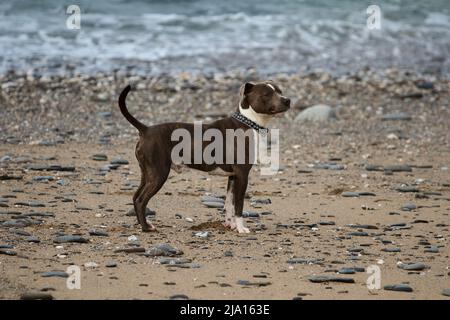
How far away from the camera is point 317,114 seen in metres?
14.9

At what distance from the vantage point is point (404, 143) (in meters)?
13.6

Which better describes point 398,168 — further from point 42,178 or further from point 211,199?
point 42,178

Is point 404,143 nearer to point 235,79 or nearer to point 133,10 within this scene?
point 235,79

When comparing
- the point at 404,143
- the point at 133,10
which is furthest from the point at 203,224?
the point at 133,10

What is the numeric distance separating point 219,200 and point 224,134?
1.45 metres

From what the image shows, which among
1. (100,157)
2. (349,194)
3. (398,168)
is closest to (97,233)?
(349,194)

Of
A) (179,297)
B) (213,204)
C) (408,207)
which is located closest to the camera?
(179,297)

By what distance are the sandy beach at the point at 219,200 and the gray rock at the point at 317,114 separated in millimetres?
101

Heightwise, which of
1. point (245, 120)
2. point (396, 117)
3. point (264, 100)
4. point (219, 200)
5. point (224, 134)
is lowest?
point (219, 200)

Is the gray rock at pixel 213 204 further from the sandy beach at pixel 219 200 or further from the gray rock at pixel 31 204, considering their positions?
the gray rock at pixel 31 204

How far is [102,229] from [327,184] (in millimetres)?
3191

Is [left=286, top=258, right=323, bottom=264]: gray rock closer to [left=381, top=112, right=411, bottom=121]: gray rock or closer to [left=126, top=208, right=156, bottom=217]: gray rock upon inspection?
[left=126, top=208, right=156, bottom=217]: gray rock

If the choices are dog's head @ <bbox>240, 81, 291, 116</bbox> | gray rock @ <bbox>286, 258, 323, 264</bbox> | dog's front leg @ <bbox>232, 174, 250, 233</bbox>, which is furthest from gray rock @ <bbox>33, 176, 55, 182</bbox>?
gray rock @ <bbox>286, 258, 323, 264</bbox>

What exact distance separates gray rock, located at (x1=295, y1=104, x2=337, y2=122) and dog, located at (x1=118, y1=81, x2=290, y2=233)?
581 cm
